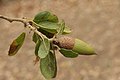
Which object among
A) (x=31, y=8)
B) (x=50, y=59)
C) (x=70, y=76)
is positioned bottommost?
(x=70, y=76)

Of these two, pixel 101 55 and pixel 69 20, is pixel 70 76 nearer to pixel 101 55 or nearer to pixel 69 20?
pixel 101 55

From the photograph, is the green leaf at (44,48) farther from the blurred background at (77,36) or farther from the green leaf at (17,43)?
the blurred background at (77,36)

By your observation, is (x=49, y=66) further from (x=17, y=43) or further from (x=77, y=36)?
(x=77, y=36)

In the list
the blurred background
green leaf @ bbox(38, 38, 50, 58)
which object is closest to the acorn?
green leaf @ bbox(38, 38, 50, 58)

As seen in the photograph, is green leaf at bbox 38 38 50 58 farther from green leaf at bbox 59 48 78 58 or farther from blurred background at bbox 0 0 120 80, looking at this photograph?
blurred background at bbox 0 0 120 80

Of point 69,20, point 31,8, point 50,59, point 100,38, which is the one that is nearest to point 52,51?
point 50,59

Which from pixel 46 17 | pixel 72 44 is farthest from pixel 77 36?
pixel 72 44

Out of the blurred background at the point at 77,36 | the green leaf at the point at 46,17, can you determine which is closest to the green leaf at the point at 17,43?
the green leaf at the point at 46,17
